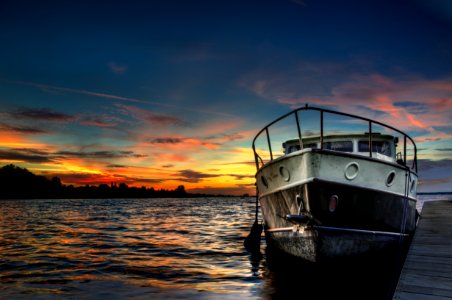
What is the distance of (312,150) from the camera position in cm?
725

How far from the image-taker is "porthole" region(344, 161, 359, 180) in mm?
7467

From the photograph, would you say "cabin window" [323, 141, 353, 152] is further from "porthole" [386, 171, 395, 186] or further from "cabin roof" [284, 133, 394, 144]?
"porthole" [386, 171, 395, 186]

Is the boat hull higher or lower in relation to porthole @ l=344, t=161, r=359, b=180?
lower

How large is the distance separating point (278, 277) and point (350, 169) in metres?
3.54

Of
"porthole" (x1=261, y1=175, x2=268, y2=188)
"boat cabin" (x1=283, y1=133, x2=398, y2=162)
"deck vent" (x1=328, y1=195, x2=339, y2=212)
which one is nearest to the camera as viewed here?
"deck vent" (x1=328, y1=195, x2=339, y2=212)

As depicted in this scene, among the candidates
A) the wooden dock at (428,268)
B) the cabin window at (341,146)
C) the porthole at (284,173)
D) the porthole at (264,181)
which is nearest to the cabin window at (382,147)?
the cabin window at (341,146)

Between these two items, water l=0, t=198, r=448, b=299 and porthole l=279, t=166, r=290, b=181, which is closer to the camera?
water l=0, t=198, r=448, b=299

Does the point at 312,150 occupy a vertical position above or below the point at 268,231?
above

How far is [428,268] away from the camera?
6.17 meters

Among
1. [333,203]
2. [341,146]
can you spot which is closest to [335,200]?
[333,203]

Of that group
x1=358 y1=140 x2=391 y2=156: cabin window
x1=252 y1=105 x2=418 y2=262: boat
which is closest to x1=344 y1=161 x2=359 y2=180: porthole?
x1=252 y1=105 x2=418 y2=262: boat

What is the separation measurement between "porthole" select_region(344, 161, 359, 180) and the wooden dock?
1.92m

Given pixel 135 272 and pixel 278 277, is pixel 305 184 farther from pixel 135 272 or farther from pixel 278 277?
pixel 135 272

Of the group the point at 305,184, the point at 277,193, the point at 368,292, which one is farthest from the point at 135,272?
the point at 368,292
